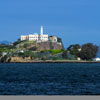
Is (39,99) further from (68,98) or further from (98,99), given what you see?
(98,99)

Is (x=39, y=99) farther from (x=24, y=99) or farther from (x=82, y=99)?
(x=82, y=99)

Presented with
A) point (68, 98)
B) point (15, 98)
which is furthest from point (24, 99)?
point (68, 98)

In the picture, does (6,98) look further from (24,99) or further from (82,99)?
(82,99)

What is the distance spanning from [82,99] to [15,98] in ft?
12.3

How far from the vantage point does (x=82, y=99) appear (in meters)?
20.2

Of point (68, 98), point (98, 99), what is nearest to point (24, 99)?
point (68, 98)

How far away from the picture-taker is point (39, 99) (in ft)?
66.3

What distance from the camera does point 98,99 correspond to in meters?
20.2

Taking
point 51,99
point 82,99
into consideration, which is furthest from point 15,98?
point 82,99

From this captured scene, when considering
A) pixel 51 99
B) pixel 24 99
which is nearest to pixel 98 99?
pixel 51 99

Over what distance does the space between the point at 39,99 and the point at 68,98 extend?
1.67 metres

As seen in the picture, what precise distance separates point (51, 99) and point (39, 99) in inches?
26.3

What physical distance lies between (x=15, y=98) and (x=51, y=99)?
2.03 metres

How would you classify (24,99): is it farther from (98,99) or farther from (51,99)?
(98,99)
